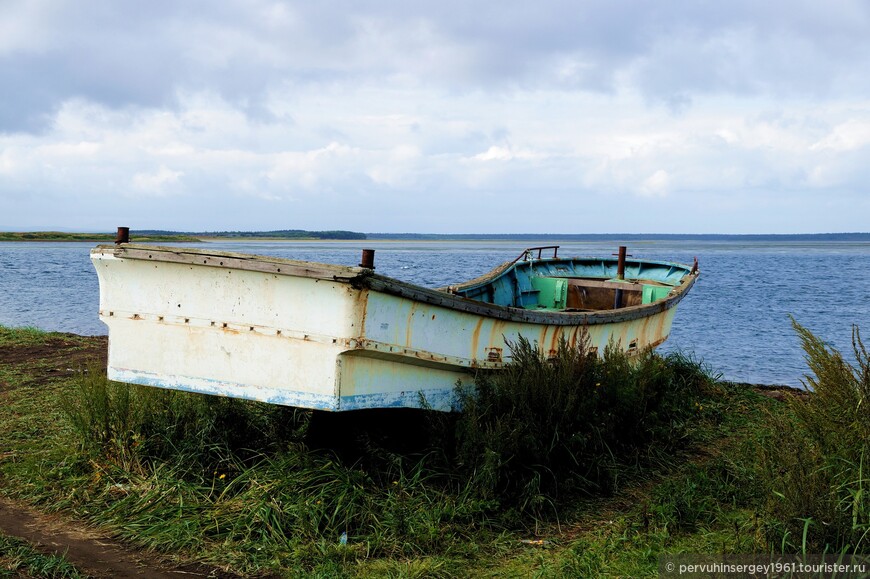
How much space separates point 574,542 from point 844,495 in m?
1.76

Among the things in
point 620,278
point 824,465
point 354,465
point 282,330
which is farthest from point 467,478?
point 620,278

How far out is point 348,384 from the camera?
17.4ft

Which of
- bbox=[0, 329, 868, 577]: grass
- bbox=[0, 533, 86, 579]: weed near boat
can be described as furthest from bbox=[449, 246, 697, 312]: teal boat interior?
bbox=[0, 533, 86, 579]: weed near boat

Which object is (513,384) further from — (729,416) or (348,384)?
(729,416)

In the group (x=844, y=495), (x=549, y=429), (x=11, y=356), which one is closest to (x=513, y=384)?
(x=549, y=429)

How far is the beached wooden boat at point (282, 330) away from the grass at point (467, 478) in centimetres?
55

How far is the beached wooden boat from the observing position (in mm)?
5230

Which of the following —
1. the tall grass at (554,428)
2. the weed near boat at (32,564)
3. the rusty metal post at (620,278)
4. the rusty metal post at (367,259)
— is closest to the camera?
the weed near boat at (32,564)

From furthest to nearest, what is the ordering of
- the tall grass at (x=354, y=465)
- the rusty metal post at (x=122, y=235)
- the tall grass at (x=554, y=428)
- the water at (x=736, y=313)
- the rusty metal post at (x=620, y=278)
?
the water at (x=736, y=313)
the rusty metal post at (x=620, y=278)
the rusty metal post at (x=122, y=235)
the tall grass at (x=554, y=428)
the tall grass at (x=354, y=465)

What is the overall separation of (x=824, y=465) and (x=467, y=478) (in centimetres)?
251

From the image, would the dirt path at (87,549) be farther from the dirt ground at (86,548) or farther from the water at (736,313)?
the water at (736,313)

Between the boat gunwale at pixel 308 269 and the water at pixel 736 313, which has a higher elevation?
the boat gunwale at pixel 308 269

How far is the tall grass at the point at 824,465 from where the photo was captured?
12.8 feet

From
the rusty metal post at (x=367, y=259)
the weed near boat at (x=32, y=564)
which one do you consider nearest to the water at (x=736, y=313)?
the rusty metal post at (x=367, y=259)
